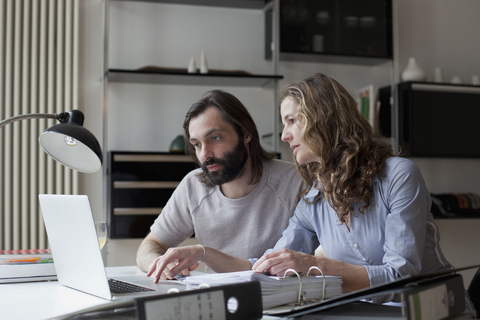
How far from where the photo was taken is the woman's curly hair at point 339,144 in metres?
1.35

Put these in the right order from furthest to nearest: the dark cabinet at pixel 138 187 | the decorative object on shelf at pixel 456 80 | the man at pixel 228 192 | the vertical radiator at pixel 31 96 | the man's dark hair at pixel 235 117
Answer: the decorative object on shelf at pixel 456 80, the vertical radiator at pixel 31 96, the dark cabinet at pixel 138 187, the man's dark hair at pixel 235 117, the man at pixel 228 192

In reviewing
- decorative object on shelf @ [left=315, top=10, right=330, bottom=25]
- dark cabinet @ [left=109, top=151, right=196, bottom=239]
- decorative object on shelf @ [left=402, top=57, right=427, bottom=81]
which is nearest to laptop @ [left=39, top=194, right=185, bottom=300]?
dark cabinet @ [left=109, top=151, right=196, bottom=239]

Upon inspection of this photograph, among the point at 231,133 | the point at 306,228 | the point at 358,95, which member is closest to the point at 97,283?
the point at 306,228

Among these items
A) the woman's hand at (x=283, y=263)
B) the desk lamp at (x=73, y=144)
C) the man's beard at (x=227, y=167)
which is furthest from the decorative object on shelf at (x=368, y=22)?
the woman's hand at (x=283, y=263)

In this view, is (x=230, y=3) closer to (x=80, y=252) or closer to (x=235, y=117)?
(x=235, y=117)

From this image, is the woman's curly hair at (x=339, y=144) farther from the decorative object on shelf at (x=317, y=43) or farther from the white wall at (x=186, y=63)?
the white wall at (x=186, y=63)

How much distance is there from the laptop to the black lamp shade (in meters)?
0.22

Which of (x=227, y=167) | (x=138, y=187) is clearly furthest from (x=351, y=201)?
(x=138, y=187)

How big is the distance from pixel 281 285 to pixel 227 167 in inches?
35.5

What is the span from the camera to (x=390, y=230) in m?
1.25

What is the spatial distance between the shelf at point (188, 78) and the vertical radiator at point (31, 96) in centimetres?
35

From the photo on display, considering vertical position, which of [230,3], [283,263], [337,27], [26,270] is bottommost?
[26,270]

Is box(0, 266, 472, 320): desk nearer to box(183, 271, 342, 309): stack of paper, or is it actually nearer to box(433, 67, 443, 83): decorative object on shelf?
box(183, 271, 342, 309): stack of paper

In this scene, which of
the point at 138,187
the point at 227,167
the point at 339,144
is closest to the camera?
the point at 339,144
